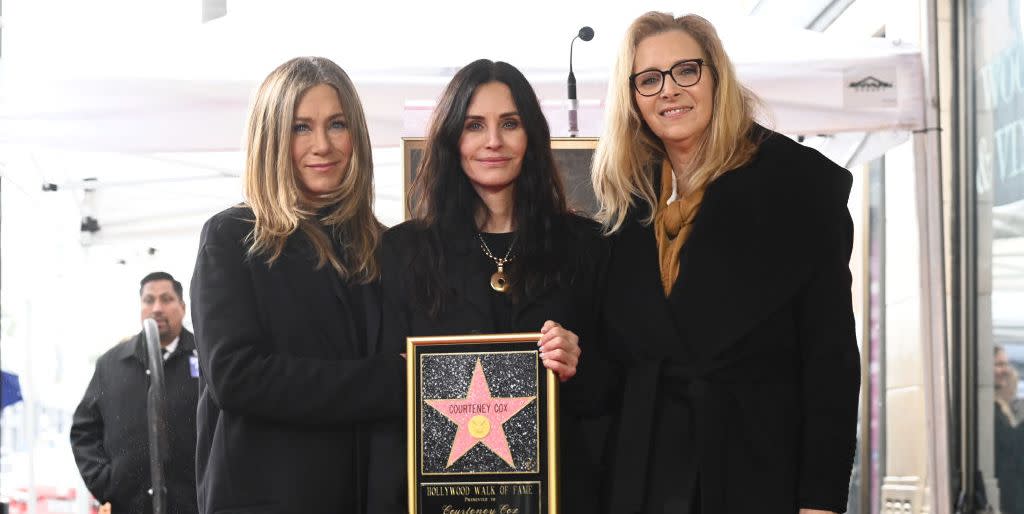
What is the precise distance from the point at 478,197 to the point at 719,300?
0.65 metres

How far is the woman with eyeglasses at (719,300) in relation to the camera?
2.89 meters

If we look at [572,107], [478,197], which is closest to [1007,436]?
[572,107]

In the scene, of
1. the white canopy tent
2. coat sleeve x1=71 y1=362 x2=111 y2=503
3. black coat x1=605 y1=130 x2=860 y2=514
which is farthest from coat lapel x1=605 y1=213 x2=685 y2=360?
coat sleeve x1=71 y1=362 x2=111 y2=503

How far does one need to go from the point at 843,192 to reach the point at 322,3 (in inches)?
102

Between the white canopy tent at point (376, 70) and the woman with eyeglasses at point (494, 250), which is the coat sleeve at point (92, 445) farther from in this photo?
the woman with eyeglasses at point (494, 250)

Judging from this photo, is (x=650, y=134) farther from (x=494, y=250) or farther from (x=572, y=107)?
(x=572, y=107)

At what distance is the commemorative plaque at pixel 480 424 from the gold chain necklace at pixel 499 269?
0.23 metres

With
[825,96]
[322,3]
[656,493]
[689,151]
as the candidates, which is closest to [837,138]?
[825,96]

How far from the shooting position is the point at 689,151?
3.17 meters

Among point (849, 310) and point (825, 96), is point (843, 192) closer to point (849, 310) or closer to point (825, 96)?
point (849, 310)

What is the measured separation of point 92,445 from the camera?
22.4 feet

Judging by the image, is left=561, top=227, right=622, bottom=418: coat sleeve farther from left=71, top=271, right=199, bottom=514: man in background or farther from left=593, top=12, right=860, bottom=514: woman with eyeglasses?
left=71, top=271, right=199, bottom=514: man in background

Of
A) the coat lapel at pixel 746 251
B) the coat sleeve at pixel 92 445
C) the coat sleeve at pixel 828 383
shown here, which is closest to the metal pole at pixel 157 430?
the coat sleeve at pixel 92 445

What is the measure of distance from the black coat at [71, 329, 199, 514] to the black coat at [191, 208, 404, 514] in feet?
12.1
